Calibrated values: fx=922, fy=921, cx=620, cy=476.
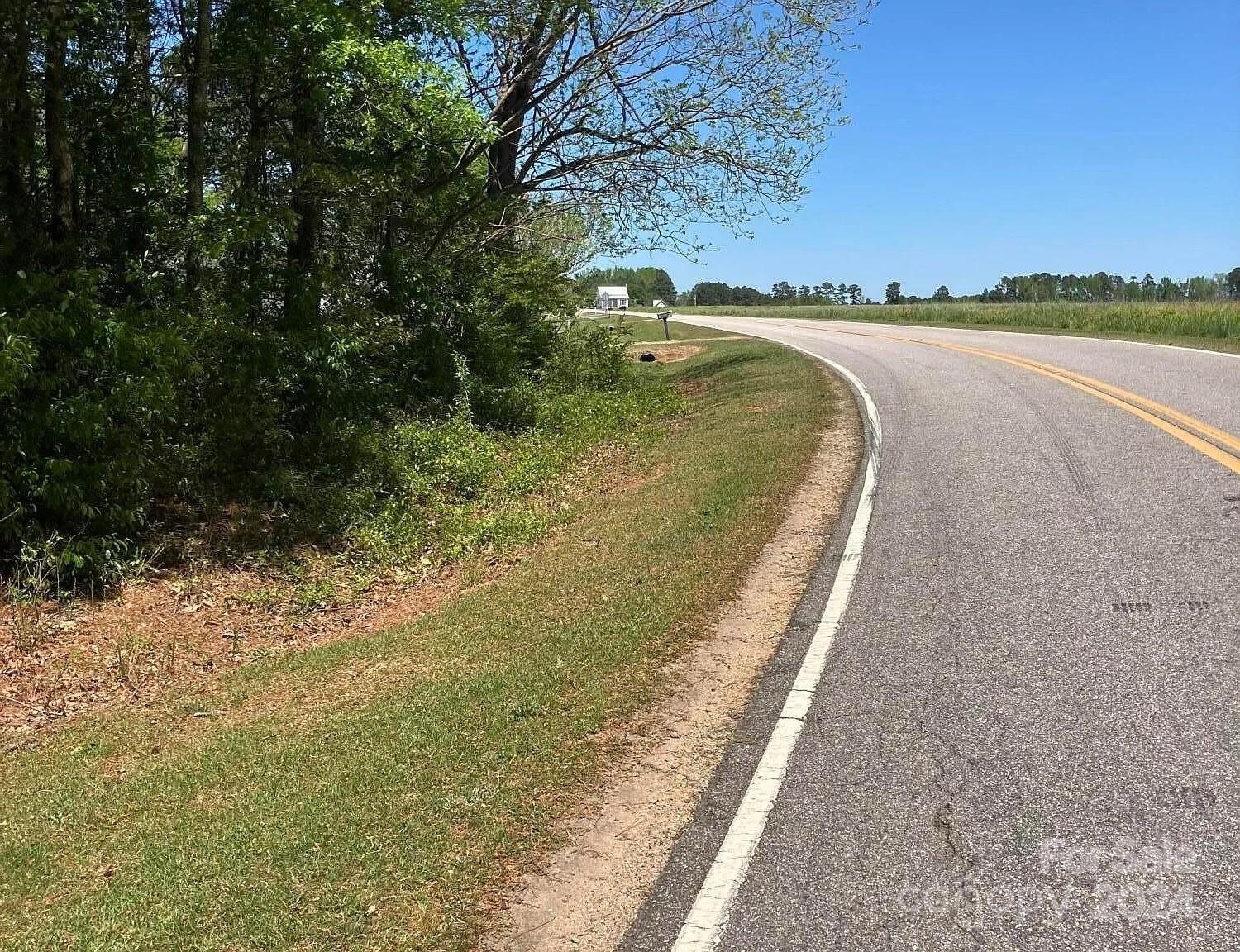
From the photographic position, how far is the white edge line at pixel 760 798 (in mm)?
3201

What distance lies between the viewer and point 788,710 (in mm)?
4656

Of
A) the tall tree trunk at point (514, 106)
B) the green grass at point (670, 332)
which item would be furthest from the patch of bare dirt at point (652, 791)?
the green grass at point (670, 332)

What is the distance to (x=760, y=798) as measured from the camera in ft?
12.8

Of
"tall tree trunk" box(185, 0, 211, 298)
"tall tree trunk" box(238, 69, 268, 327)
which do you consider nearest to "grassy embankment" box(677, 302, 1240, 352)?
"tall tree trunk" box(238, 69, 268, 327)

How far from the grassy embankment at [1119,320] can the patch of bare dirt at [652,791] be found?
15.1 metres

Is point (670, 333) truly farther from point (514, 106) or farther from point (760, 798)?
point (760, 798)

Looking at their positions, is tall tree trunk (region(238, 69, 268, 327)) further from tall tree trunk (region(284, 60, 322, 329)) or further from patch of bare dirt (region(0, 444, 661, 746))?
patch of bare dirt (region(0, 444, 661, 746))

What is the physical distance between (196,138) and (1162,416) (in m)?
10.9

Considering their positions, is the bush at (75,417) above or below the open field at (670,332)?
below

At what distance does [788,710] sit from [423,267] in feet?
36.5

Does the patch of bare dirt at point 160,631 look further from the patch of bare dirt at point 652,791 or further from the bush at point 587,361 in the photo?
the bush at point 587,361

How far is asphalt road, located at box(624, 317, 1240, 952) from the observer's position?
310cm

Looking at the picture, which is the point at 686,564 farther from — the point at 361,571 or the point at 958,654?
the point at 361,571

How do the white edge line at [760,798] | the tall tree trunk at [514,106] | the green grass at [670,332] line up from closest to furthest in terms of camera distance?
1. the white edge line at [760,798]
2. the tall tree trunk at [514,106]
3. the green grass at [670,332]
